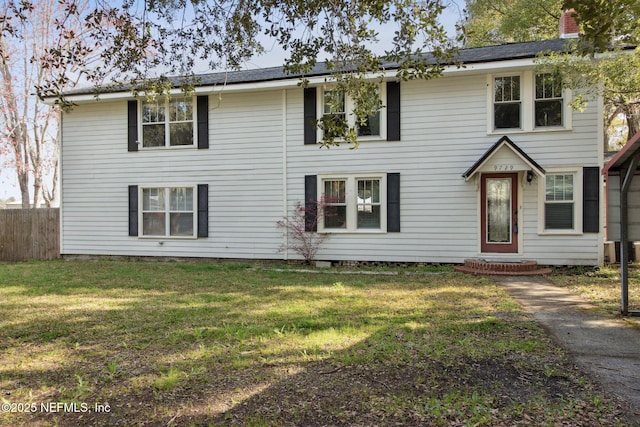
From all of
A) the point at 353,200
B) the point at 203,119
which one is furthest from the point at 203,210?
the point at 353,200

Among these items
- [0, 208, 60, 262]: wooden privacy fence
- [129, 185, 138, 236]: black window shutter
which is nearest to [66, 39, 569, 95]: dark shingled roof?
[129, 185, 138, 236]: black window shutter

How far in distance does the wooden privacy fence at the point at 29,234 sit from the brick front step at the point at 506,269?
11.9m

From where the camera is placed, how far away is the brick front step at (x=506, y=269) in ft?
29.6

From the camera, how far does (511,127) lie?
9.81 meters

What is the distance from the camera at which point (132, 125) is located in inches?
473

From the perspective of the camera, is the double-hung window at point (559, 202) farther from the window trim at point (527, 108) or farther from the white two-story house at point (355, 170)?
the window trim at point (527, 108)

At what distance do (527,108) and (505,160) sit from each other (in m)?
1.40

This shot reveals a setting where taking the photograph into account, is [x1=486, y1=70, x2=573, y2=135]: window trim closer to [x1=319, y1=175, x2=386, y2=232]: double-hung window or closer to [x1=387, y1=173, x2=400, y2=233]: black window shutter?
[x1=387, y1=173, x2=400, y2=233]: black window shutter

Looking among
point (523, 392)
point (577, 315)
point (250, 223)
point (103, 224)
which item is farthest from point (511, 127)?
point (103, 224)

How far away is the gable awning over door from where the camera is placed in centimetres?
915

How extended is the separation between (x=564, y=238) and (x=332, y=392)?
8.42m

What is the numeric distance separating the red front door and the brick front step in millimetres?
611

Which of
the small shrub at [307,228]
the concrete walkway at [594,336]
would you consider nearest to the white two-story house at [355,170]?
the small shrub at [307,228]

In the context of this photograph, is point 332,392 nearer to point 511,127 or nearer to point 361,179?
point 361,179
